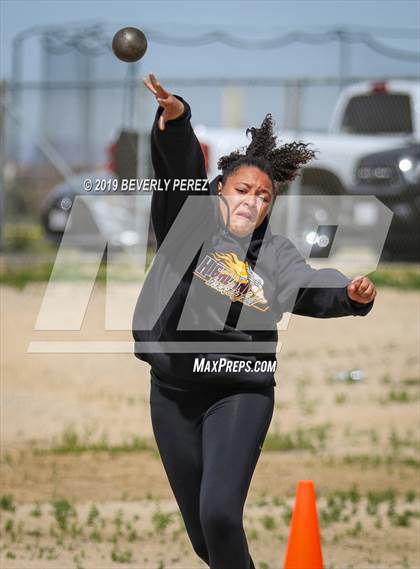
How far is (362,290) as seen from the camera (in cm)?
427

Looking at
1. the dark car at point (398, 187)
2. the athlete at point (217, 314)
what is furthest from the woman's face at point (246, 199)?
the dark car at point (398, 187)

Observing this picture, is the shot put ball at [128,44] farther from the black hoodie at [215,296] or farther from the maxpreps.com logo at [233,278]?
the maxpreps.com logo at [233,278]

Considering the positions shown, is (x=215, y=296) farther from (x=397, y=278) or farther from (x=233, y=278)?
(x=397, y=278)

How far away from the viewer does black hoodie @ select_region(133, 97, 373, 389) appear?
448cm

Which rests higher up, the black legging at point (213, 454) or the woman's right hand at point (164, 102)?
the woman's right hand at point (164, 102)

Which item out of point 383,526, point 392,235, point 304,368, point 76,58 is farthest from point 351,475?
point 76,58

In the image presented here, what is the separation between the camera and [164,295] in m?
4.59

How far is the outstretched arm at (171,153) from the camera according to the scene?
4.27 m

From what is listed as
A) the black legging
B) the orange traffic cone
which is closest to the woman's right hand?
the black legging

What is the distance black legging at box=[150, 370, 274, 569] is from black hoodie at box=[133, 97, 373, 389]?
6 cm

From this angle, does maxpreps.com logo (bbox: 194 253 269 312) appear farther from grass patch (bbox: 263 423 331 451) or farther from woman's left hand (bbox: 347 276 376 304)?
grass patch (bbox: 263 423 331 451)

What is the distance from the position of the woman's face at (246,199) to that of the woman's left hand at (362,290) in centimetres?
46

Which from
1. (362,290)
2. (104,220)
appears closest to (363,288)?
(362,290)

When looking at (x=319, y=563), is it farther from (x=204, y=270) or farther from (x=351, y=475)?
(x=351, y=475)
